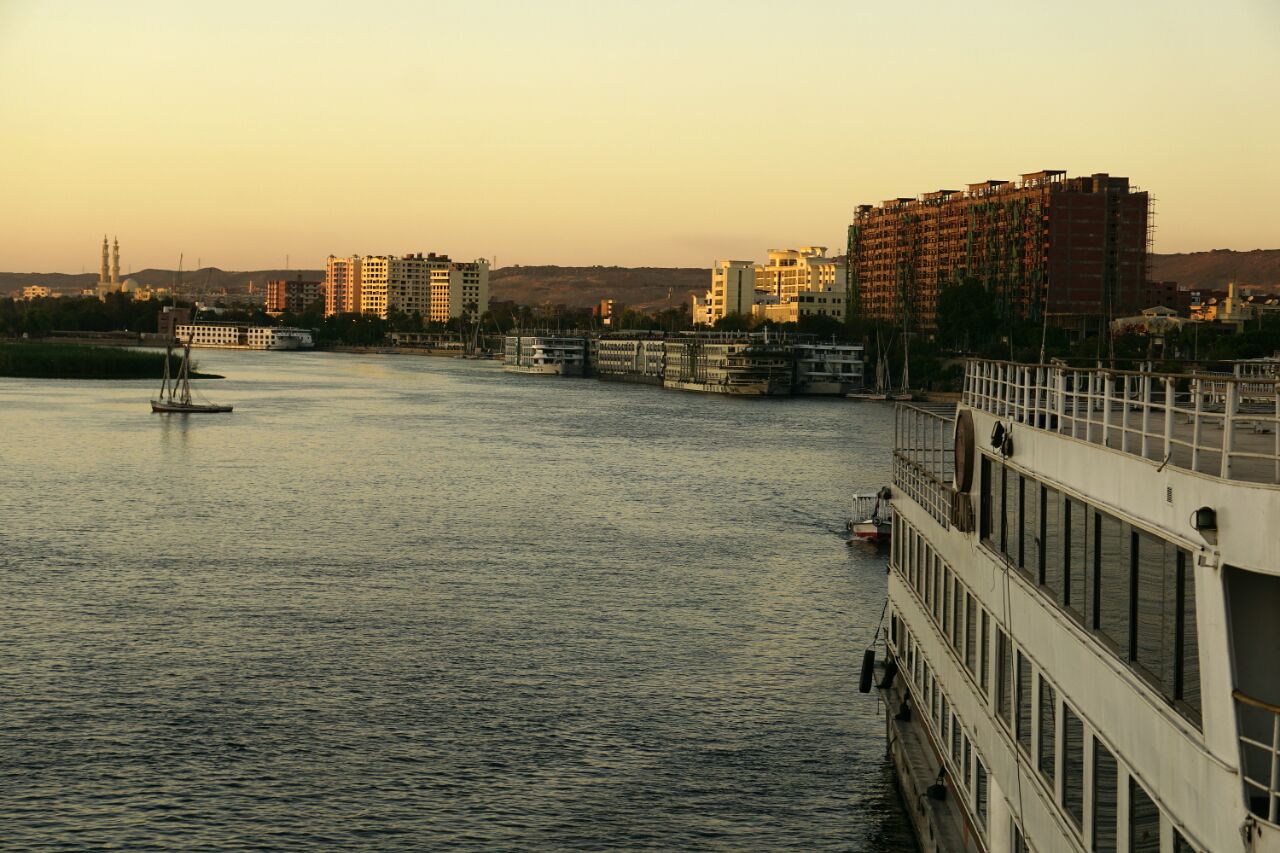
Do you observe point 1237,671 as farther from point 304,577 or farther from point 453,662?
point 304,577

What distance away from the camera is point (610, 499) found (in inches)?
2334

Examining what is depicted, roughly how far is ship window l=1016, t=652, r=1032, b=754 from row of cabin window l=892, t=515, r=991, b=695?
1.38 m

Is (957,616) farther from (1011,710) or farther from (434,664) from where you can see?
(434,664)

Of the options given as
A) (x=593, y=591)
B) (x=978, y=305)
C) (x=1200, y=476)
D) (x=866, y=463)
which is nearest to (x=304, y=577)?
(x=593, y=591)

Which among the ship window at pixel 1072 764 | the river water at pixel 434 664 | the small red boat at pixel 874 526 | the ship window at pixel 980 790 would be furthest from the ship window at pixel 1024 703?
the small red boat at pixel 874 526

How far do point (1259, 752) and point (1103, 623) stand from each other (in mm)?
2708

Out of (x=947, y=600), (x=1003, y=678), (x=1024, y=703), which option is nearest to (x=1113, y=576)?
(x=1024, y=703)

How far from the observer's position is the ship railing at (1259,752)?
23.1 feet

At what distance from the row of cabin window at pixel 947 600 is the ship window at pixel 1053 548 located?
2.42 metres

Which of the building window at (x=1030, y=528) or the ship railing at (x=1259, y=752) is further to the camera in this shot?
the building window at (x=1030, y=528)

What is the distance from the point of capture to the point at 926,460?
21016 millimetres

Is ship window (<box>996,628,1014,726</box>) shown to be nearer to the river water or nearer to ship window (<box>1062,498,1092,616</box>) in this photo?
ship window (<box>1062,498,1092,616</box>)

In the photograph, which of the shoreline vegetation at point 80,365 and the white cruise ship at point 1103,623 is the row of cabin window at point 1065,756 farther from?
the shoreline vegetation at point 80,365

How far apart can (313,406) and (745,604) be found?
9106 cm
